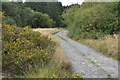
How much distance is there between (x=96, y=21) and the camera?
27.7 meters

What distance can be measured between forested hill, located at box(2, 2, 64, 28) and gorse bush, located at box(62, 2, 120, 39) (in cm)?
981

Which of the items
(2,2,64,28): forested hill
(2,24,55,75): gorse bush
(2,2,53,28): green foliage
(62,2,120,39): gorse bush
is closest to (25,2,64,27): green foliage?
(2,2,64,28): forested hill

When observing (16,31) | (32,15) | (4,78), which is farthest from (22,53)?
(32,15)

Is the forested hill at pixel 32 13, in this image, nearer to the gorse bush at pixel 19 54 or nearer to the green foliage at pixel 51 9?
the green foliage at pixel 51 9

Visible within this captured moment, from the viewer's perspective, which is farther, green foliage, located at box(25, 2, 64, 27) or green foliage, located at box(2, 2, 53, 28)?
green foliage, located at box(25, 2, 64, 27)

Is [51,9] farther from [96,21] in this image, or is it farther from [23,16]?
[96,21]

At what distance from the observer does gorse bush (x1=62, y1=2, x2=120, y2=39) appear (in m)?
25.0

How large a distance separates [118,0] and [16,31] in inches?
513

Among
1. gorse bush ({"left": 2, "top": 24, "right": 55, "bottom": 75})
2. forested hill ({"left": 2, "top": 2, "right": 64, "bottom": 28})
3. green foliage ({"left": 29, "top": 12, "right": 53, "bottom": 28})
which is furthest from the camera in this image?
green foliage ({"left": 29, "top": 12, "right": 53, "bottom": 28})

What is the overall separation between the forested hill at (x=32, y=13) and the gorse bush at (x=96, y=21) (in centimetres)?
981

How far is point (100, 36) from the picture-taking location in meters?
25.1

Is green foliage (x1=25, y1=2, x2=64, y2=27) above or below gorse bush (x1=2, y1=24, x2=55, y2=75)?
above

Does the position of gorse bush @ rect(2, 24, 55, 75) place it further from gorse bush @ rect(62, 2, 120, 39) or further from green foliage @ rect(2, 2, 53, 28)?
green foliage @ rect(2, 2, 53, 28)

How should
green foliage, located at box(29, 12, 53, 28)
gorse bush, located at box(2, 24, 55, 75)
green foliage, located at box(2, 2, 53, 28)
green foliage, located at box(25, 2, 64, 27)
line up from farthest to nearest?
1. green foliage, located at box(25, 2, 64, 27)
2. green foliage, located at box(29, 12, 53, 28)
3. green foliage, located at box(2, 2, 53, 28)
4. gorse bush, located at box(2, 24, 55, 75)
